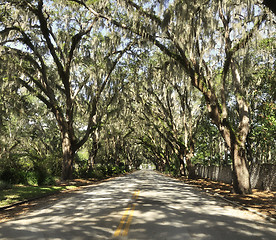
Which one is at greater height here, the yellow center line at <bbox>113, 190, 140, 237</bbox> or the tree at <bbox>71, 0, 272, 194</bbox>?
the tree at <bbox>71, 0, 272, 194</bbox>

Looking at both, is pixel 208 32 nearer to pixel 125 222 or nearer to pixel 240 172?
pixel 240 172

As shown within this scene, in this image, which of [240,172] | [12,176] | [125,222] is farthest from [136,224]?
[12,176]

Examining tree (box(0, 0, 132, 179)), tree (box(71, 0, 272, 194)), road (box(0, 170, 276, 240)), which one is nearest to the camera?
road (box(0, 170, 276, 240))

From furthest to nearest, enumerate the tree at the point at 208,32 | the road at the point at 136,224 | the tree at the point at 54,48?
the tree at the point at 54,48 → the tree at the point at 208,32 → the road at the point at 136,224

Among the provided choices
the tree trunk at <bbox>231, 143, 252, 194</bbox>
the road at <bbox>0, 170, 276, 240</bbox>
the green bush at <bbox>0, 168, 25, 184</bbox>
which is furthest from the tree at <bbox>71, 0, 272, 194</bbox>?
the green bush at <bbox>0, 168, 25, 184</bbox>

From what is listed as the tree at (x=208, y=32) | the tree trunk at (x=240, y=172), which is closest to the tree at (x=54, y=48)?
the tree at (x=208, y=32)

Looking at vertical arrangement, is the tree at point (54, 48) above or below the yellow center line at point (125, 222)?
above

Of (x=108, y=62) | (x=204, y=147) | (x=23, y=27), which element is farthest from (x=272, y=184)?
(x=204, y=147)

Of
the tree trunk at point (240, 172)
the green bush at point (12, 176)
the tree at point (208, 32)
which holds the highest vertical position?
the tree at point (208, 32)

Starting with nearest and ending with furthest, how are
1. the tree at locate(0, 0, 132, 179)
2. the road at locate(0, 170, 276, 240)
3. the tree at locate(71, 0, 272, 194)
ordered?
1. the road at locate(0, 170, 276, 240)
2. the tree at locate(71, 0, 272, 194)
3. the tree at locate(0, 0, 132, 179)

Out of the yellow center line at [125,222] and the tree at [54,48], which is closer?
the yellow center line at [125,222]

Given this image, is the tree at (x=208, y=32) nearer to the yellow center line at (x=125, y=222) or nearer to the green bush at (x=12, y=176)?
the yellow center line at (x=125, y=222)

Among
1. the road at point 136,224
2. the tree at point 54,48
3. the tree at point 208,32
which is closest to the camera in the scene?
the road at point 136,224

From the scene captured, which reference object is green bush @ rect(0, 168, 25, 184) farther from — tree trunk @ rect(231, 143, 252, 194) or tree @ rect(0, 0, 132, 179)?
tree trunk @ rect(231, 143, 252, 194)
